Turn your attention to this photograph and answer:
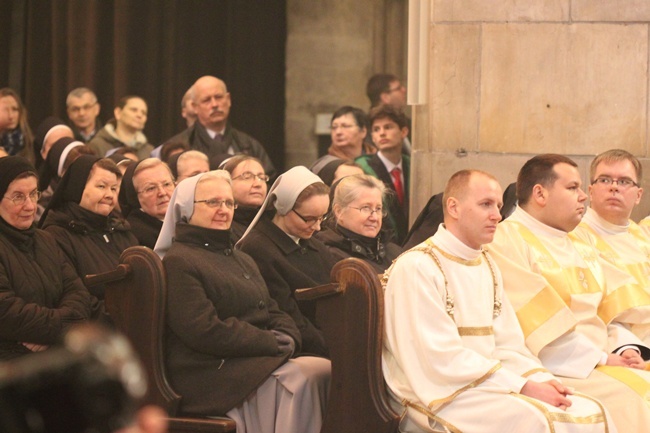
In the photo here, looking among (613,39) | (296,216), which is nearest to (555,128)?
(613,39)

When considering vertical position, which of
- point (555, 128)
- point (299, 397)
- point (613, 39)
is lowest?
point (299, 397)

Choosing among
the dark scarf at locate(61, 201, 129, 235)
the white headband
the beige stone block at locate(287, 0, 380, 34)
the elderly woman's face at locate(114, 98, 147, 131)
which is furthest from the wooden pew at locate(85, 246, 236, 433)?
the beige stone block at locate(287, 0, 380, 34)

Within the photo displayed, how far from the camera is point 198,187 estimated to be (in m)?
5.07

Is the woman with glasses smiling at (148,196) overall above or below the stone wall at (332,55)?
below

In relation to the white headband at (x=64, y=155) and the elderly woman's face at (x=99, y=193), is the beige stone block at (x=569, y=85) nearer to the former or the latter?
the elderly woman's face at (x=99, y=193)

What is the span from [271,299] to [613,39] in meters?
3.48

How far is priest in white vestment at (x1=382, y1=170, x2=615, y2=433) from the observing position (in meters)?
4.49

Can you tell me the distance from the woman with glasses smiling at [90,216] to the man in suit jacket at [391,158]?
261 centimetres

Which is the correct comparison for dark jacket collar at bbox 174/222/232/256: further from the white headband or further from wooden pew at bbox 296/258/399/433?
the white headband

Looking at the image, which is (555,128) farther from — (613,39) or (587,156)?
(613,39)

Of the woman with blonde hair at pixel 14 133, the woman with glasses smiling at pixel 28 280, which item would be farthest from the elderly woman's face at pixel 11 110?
the woman with glasses smiling at pixel 28 280

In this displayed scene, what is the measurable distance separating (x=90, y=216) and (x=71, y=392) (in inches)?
184

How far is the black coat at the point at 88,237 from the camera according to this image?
569 cm

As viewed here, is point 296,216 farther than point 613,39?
No
